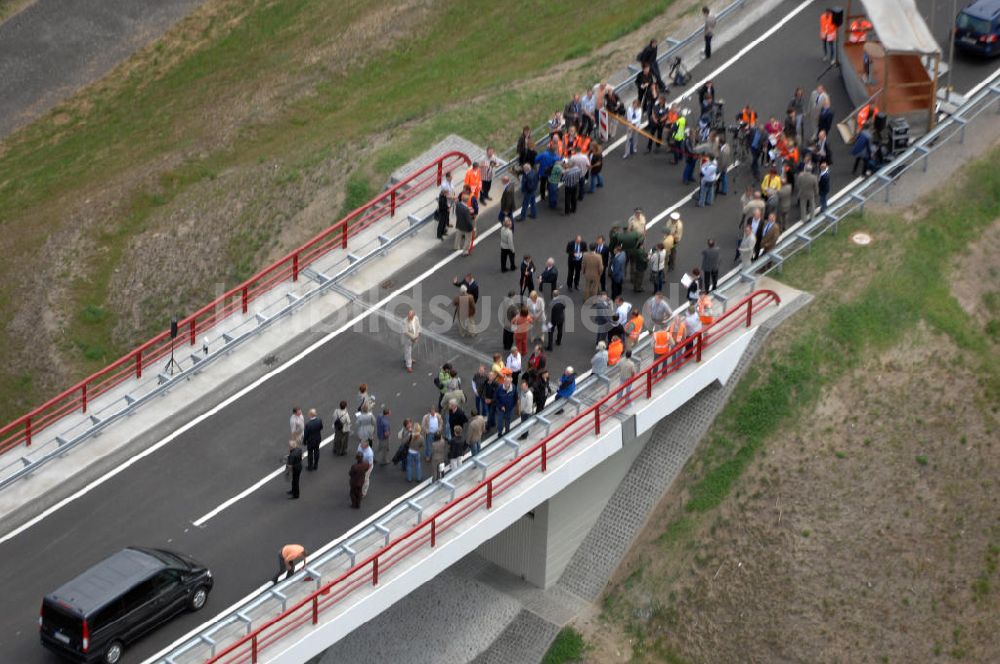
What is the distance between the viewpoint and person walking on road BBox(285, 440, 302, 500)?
3678 centimetres

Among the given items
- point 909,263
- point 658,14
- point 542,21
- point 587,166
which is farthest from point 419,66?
point 909,263

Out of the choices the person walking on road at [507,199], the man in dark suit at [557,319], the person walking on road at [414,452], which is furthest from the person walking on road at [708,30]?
the person walking on road at [414,452]

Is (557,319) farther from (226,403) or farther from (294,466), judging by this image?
(226,403)

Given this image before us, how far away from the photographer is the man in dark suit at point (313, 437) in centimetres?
3716

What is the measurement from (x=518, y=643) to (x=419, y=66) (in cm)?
2620

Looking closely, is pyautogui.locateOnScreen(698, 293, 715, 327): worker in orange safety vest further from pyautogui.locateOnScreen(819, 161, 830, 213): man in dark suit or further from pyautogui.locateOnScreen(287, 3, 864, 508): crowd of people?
pyautogui.locateOnScreen(819, 161, 830, 213): man in dark suit

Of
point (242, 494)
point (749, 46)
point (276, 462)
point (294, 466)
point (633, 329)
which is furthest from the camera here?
point (749, 46)

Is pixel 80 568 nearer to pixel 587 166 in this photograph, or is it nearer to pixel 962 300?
pixel 587 166

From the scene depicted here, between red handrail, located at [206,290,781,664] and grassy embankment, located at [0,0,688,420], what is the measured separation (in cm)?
1215

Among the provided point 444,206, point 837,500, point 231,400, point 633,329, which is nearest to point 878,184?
point 633,329

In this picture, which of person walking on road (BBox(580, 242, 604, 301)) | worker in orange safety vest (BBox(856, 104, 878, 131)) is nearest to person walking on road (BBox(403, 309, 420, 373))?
person walking on road (BBox(580, 242, 604, 301))

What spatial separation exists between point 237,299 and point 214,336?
1290 mm

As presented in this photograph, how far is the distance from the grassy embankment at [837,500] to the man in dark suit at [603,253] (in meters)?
4.10

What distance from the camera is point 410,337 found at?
40438 millimetres
